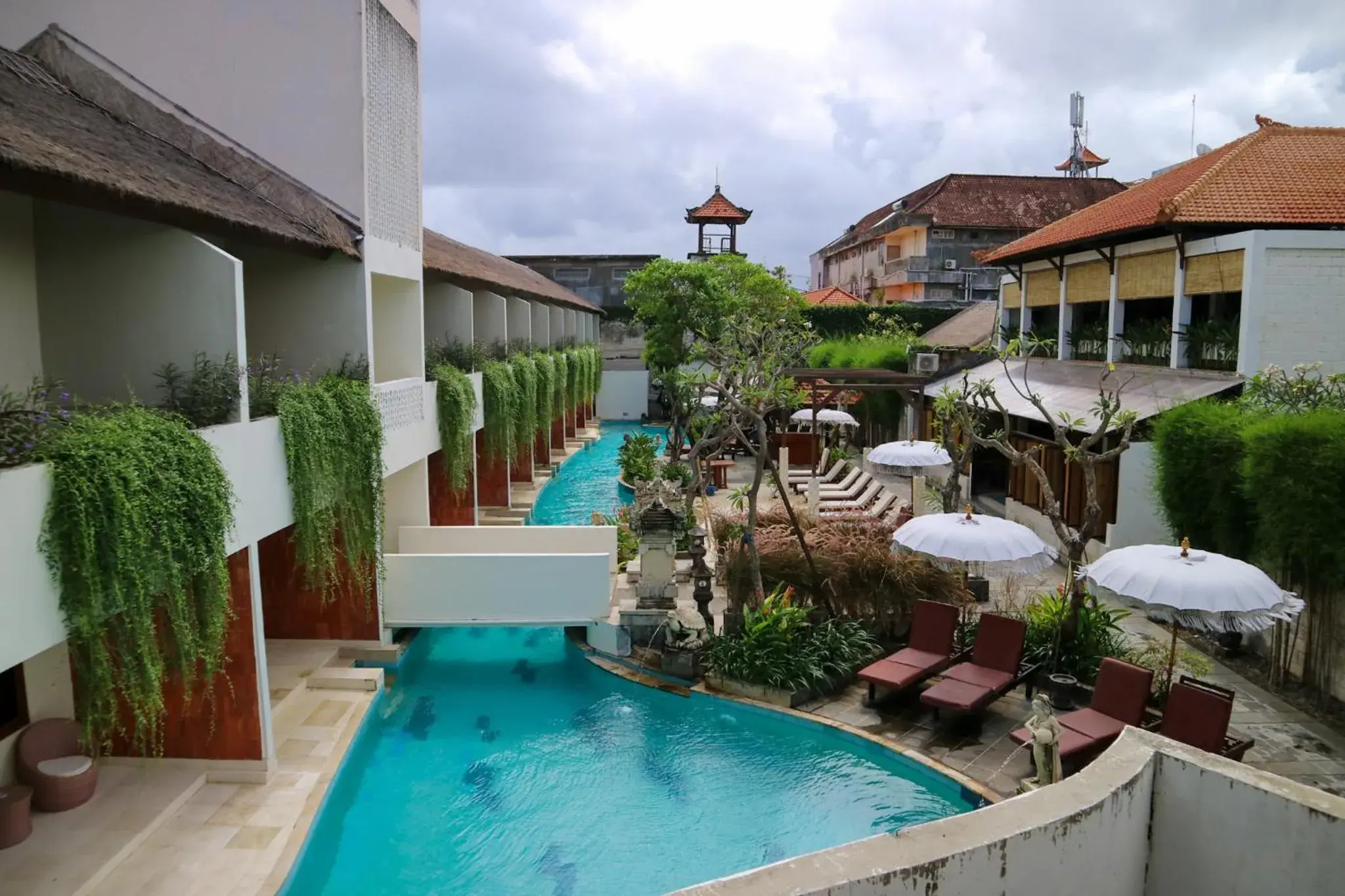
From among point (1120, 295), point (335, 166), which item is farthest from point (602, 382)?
point (335, 166)

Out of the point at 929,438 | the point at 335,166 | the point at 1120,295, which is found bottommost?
the point at 929,438

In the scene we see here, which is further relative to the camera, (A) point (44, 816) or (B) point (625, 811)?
(B) point (625, 811)

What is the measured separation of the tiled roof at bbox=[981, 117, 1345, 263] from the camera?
14891 millimetres

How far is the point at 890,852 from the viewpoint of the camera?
4.07 metres

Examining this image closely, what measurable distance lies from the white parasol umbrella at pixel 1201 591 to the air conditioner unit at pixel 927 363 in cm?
1519

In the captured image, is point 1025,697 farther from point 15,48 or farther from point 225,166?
point 15,48

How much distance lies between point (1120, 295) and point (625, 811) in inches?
551

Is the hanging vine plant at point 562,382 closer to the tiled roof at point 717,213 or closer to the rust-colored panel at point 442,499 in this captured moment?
the rust-colored panel at point 442,499

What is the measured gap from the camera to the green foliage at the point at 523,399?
19.6m

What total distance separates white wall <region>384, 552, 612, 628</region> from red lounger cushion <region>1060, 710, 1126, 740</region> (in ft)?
19.6

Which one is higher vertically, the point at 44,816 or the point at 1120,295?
the point at 1120,295

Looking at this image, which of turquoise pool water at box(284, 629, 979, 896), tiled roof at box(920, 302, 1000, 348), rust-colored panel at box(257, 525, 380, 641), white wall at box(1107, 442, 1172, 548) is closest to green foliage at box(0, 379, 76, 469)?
turquoise pool water at box(284, 629, 979, 896)

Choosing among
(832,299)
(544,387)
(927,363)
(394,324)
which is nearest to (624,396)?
(832,299)

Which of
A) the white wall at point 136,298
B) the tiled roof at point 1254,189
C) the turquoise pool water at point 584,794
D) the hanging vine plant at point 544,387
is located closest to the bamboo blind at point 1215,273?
the tiled roof at point 1254,189
